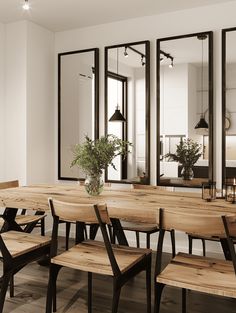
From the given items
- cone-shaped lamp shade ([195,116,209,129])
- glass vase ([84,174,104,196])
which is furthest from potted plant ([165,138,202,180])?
glass vase ([84,174,104,196])

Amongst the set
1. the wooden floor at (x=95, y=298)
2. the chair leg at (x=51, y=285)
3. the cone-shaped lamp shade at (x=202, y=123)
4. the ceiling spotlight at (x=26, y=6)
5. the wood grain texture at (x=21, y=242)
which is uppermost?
the ceiling spotlight at (x=26, y=6)

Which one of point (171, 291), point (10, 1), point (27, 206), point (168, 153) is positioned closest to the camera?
point (27, 206)

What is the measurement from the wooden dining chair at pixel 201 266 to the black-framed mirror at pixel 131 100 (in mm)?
2063

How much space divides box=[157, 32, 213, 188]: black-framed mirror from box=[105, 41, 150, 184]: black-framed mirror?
165 mm

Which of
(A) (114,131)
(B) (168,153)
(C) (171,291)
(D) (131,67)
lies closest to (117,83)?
(D) (131,67)

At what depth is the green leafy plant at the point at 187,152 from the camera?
388cm

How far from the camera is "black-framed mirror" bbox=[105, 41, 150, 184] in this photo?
4.14m

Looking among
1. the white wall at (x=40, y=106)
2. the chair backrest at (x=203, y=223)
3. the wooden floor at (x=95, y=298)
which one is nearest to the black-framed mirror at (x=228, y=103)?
the wooden floor at (x=95, y=298)

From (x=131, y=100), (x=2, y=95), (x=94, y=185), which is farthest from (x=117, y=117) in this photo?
(x=94, y=185)

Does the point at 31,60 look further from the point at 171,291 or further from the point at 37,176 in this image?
the point at 171,291

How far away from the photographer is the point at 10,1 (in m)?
3.73

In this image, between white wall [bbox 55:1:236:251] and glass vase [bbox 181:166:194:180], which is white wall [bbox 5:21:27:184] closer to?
white wall [bbox 55:1:236:251]

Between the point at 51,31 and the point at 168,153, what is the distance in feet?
7.39

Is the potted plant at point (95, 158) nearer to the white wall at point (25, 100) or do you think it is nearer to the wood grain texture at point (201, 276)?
the wood grain texture at point (201, 276)
